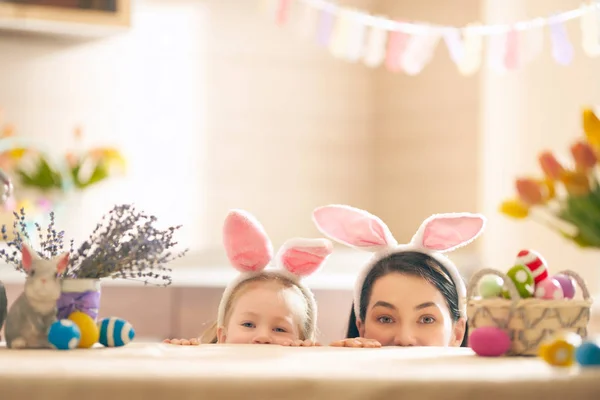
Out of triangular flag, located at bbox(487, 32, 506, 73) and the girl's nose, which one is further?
triangular flag, located at bbox(487, 32, 506, 73)

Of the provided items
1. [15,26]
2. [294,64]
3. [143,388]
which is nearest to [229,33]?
[294,64]

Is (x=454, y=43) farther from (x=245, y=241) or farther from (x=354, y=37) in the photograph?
(x=245, y=241)

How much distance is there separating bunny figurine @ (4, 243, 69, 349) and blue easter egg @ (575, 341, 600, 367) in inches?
28.2

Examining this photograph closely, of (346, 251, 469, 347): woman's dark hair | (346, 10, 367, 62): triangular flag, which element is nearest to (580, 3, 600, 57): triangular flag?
(346, 10, 367, 62): triangular flag

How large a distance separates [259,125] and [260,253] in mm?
2566

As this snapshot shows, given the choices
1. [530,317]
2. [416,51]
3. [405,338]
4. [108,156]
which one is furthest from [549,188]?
[108,156]

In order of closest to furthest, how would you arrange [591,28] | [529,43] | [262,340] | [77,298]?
[77,298] < [262,340] < [591,28] < [529,43]

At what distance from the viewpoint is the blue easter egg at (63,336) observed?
1.32 meters

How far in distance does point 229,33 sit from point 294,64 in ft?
1.08

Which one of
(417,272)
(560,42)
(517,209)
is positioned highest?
(560,42)

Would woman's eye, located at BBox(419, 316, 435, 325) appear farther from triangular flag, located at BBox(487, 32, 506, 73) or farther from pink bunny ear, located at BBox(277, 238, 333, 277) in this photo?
triangular flag, located at BBox(487, 32, 506, 73)

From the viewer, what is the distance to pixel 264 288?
5.62ft

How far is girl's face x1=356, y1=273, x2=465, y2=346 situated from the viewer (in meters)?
1.67

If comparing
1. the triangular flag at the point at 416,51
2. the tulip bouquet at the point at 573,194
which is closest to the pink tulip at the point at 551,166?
the tulip bouquet at the point at 573,194
